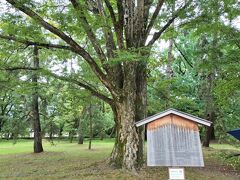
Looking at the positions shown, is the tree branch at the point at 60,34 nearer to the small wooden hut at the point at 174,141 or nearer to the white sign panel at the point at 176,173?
the small wooden hut at the point at 174,141

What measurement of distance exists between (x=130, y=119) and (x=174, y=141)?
3429 millimetres

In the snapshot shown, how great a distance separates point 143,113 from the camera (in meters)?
9.93

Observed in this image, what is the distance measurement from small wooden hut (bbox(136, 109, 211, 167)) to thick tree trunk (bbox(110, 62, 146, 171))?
297 cm

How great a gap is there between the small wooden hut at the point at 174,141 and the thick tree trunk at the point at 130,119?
2966mm

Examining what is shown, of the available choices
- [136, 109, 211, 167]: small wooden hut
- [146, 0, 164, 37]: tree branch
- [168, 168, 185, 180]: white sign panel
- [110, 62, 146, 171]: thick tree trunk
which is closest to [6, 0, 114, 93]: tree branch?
[110, 62, 146, 171]: thick tree trunk

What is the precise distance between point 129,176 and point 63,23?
5.22 meters

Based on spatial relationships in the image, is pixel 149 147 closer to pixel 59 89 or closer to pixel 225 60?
pixel 225 60

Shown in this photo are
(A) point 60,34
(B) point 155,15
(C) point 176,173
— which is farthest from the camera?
(B) point 155,15

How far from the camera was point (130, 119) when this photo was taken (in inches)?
372

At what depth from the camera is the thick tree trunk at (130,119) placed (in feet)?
30.6

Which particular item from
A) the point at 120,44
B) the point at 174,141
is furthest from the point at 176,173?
the point at 120,44

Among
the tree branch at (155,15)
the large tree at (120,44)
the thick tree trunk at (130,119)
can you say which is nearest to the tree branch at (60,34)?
the large tree at (120,44)

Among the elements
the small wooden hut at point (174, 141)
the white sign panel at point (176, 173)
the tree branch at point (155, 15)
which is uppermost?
the tree branch at point (155, 15)

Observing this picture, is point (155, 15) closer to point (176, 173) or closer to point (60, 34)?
point (60, 34)
